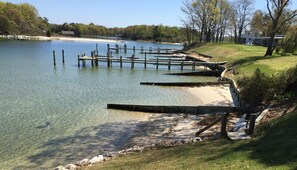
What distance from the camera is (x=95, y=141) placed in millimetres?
14336

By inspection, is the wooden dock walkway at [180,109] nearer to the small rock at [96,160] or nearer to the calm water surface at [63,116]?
the calm water surface at [63,116]

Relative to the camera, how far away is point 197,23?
8562 cm

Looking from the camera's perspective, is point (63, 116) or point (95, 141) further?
point (63, 116)

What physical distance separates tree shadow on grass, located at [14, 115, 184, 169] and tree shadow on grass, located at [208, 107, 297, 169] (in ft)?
18.4

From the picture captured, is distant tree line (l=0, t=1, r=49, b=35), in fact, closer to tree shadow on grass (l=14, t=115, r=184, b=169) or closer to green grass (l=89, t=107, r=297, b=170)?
tree shadow on grass (l=14, t=115, r=184, b=169)

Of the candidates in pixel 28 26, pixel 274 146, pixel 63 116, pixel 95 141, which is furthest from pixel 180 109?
pixel 28 26

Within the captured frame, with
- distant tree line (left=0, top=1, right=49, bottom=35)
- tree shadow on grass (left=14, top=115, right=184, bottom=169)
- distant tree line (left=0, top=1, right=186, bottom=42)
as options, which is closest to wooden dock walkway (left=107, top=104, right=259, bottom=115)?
tree shadow on grass (left=14, top=115, right=184, bottom=169)

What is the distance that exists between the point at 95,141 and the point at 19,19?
480 feet

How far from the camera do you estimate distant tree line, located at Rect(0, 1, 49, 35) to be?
139 meters

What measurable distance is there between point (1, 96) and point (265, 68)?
23.6 meters

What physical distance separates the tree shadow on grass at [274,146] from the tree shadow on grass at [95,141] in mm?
5599

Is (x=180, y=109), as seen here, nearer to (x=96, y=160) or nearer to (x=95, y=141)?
(x=95, y=141)

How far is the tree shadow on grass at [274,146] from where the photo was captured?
7.18 metres

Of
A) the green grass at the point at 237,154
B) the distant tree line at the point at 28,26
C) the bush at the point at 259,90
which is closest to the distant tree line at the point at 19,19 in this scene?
the distant tree line at the point at 28,26
